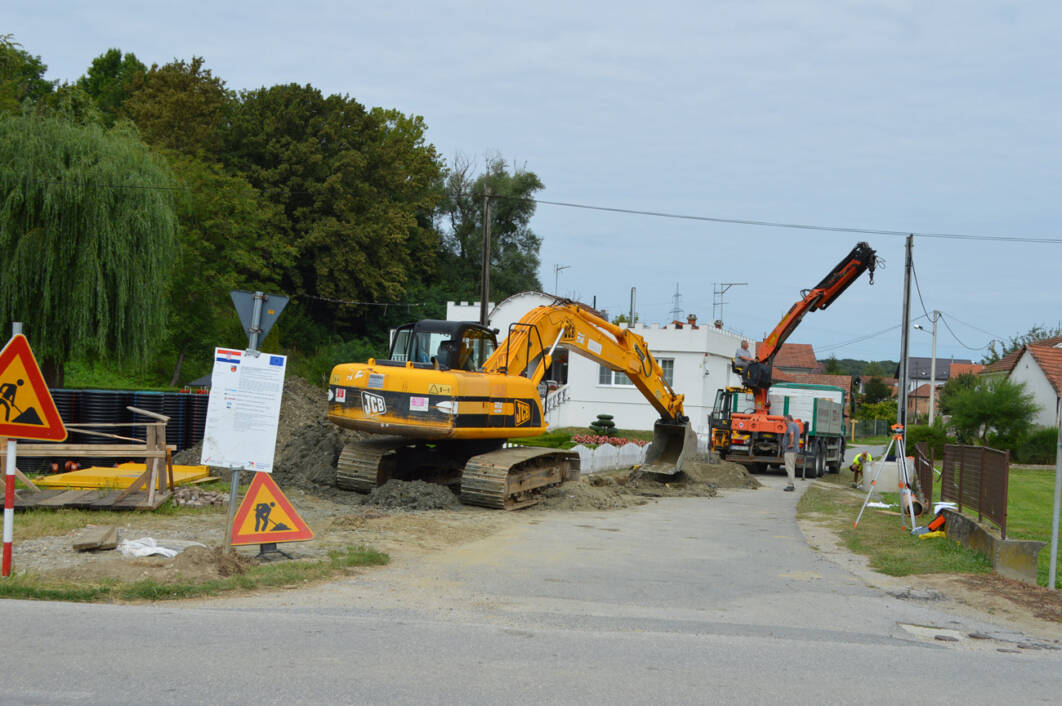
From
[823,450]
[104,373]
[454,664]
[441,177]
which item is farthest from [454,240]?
[454,664]

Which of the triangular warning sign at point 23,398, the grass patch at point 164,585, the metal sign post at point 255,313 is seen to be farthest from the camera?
the metal sign post at point 255,313

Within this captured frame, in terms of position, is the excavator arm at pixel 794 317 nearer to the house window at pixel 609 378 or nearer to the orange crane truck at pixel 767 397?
the orange crane truck at pixel 767 397

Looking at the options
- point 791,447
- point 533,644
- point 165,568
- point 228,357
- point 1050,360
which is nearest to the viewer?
point 533,644

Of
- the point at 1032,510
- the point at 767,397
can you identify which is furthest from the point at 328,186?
the point at 1032,510

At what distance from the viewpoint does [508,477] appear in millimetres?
15469

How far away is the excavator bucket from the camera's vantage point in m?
22.3

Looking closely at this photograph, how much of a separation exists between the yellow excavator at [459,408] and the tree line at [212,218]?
35.8 ft

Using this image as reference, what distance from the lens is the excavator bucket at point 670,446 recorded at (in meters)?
22.3

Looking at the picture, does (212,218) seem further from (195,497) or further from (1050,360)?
(1050,360)

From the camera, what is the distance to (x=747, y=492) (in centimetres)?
2309

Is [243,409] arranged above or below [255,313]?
below

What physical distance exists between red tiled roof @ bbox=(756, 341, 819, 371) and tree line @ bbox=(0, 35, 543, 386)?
168 feet

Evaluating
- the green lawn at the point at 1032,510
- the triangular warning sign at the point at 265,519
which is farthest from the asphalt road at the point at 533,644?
the green lawn at the point at 1032,510

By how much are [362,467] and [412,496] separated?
1202 millimetres
